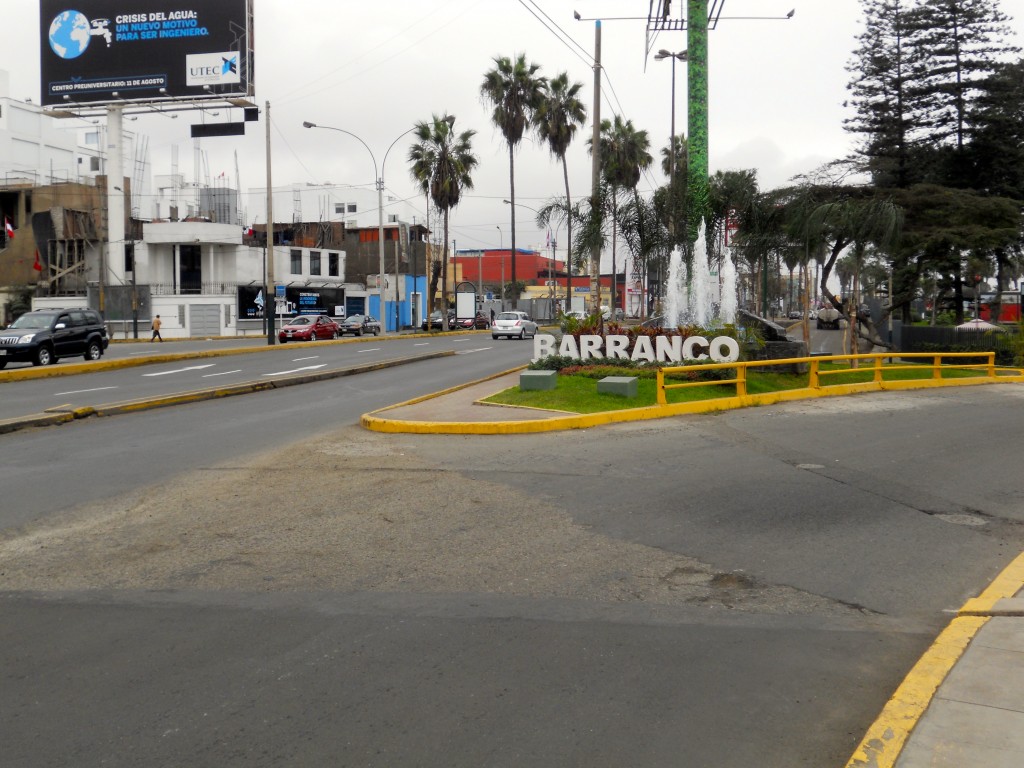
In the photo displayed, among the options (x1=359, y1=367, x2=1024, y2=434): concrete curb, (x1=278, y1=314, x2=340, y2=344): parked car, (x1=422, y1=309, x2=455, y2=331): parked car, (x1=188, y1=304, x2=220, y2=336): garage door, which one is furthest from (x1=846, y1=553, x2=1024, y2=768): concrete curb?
(x1=188, y1=304, x2=220, y2=336): garage door

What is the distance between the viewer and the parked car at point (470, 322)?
73375 mm

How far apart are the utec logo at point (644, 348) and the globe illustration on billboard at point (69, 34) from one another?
4600cm

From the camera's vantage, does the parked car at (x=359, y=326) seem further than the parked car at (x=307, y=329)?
Yes

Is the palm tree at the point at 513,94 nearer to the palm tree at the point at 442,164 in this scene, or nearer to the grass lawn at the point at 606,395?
the palm tree at the point at 442,164

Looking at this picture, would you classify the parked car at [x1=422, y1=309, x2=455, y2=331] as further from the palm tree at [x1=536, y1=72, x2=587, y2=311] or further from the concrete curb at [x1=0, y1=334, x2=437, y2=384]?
the concrete curb at [x1=0, y1=334, x2=437, y2=384]

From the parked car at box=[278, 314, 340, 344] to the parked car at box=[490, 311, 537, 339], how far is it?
992 cm

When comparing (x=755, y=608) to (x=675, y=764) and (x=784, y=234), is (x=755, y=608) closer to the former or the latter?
(x=675, y=764)

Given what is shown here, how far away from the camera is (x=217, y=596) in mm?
6699

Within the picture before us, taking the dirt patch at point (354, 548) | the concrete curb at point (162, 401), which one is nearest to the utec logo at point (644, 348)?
the concrete curb at point (162, 401)

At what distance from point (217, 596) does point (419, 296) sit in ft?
272

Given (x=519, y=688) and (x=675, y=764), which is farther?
(x=519, y=688)

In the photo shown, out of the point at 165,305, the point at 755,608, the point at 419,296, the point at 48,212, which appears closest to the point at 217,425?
the point at 755,608

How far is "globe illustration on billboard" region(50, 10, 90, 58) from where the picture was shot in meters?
55.3

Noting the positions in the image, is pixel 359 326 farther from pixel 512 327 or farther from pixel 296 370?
pixel 296 370
